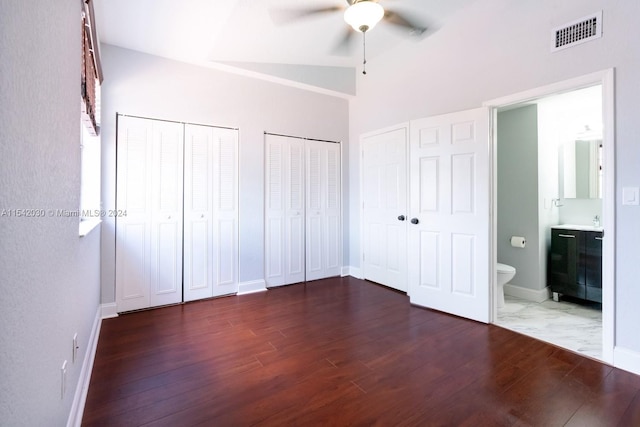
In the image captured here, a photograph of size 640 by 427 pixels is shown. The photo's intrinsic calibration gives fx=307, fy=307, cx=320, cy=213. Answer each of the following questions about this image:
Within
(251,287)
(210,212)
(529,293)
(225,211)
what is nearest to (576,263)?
(529,293)

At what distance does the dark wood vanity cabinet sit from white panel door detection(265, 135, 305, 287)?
10.1 ft

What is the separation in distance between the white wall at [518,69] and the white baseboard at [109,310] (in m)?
3.69

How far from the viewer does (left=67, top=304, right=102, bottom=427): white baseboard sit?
1536 millimetres

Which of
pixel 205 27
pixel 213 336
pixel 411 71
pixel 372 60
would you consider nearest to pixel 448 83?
pixel 411 71

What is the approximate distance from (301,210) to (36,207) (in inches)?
131

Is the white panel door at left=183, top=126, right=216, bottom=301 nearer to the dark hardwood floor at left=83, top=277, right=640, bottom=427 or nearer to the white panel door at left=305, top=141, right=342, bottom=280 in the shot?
the dark hardwood floor at left=83, top=277, right=640, bottom=427

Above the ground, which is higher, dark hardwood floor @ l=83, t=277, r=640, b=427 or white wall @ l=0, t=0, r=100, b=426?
white wall @ l=0, t=0, r=100, b=426

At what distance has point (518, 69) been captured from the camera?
2650mm

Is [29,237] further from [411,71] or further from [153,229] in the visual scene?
[411,71]

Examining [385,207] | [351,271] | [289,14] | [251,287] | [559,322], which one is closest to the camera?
[289,14]

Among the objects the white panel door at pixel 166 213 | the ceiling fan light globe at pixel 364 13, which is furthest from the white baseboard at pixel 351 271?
the ceiling fan light globe at pixel 364 13

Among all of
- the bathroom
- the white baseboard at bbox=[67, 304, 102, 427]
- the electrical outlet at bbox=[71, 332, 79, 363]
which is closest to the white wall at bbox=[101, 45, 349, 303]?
the white baseboard at bbox=[67, 304, 102, 427]

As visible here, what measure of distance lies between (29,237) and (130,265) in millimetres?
2546

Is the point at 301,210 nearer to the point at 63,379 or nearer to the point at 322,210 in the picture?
the point at 322,210
